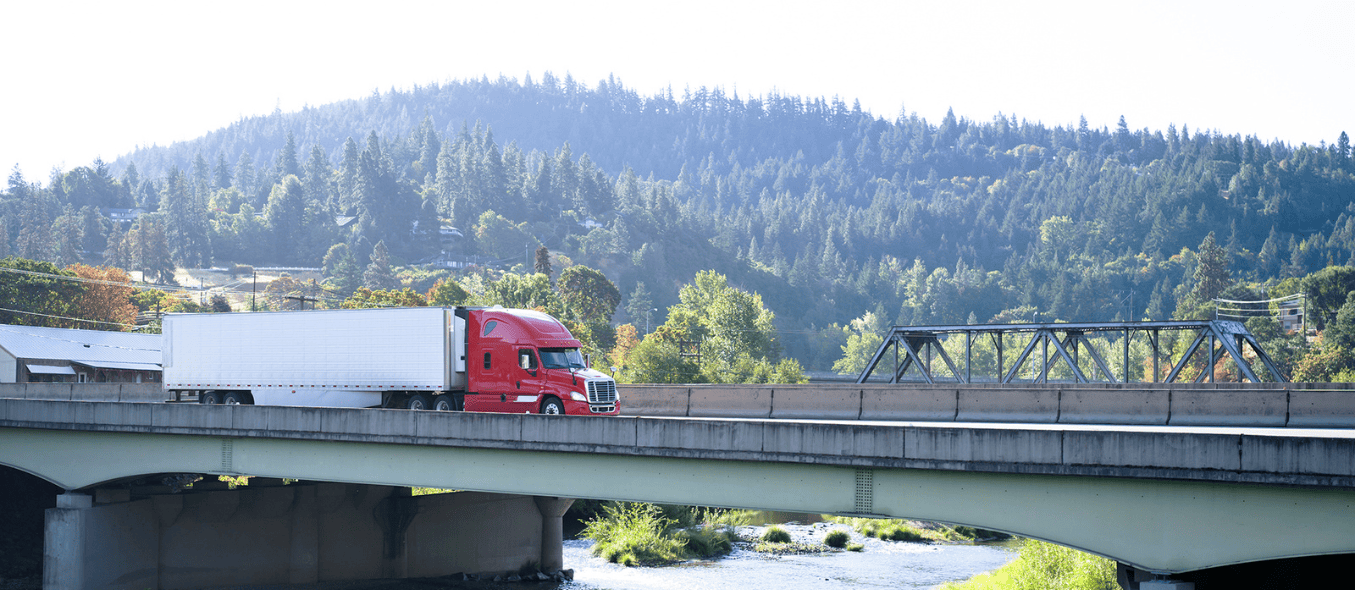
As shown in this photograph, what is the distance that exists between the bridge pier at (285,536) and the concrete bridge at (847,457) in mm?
209

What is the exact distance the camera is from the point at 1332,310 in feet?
394

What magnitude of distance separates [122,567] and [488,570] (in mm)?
11422

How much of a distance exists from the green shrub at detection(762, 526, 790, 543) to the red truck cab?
69.0ft

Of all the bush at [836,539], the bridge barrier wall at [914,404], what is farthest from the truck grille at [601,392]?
the bush at [836,539]

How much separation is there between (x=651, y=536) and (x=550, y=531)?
572 centimetres

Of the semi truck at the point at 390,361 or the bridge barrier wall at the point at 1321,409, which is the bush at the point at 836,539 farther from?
the bridge barrier wall at the point at 1321,409

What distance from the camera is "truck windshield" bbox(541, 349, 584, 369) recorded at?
2728 cm

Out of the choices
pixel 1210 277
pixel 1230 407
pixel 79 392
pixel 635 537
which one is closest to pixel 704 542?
pixel 635 537

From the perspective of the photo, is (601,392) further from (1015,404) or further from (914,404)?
(1015,404)

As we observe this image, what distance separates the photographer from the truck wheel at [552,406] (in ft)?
87.4

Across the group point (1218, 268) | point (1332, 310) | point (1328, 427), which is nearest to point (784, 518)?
point (1328, 427)

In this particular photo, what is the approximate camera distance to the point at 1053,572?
29844 mm

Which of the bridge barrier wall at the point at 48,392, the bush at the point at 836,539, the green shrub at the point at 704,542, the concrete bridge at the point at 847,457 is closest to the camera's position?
the concrete bridge at the point at 847,457

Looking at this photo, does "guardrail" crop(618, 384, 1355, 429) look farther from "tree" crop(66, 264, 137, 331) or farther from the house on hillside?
"tree" crop(66, 264, 137, 331)
